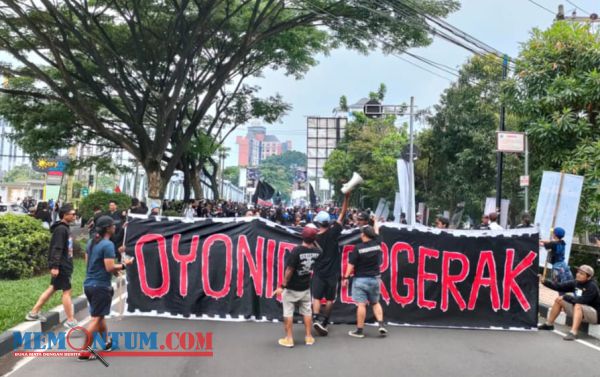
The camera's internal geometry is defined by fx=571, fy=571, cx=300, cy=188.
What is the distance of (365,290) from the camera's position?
7.77m

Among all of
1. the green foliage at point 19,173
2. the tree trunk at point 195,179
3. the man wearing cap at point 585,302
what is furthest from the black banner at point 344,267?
the green foliage at point 19,173

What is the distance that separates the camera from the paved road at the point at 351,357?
599cm

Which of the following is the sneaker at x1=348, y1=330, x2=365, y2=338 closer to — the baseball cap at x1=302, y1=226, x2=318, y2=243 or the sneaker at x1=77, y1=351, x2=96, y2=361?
the baseball cap at x1=302, y1=226, x2=318, y2=243

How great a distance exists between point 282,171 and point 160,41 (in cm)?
11720

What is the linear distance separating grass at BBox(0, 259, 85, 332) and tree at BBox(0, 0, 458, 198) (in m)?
7.56

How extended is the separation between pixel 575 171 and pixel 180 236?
812cm

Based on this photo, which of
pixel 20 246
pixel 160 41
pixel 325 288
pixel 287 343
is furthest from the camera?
pixel 160 41

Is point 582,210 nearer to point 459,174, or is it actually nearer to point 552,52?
point 552,52

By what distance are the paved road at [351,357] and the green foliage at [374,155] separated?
1080 inches

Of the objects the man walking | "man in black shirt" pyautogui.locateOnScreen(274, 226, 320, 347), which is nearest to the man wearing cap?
"man in black shirt" pyautogui.locateOnScreen(274, 226, 320, 347)

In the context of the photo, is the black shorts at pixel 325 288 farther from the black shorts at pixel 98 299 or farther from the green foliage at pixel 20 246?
the green foliage at pixel 20 246

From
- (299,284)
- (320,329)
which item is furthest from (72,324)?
(320,329)

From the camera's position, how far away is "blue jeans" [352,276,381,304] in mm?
7758

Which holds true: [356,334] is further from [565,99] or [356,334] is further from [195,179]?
[195,179]
